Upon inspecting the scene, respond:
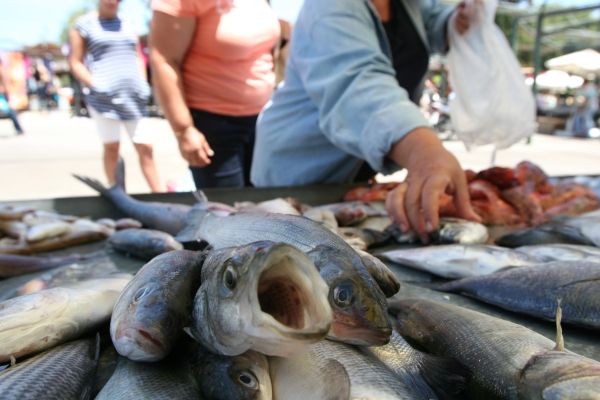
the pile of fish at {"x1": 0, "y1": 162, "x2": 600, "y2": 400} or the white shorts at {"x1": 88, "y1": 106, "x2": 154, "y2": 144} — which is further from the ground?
the pile of fish at {"x1": 0, "y1": 162, "x2": 600, "y2": 400}

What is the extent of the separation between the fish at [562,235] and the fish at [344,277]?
1.20 meters

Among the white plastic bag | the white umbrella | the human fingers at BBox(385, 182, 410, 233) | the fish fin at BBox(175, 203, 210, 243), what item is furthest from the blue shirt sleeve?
the white umbrella

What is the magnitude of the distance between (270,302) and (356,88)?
5.40ft

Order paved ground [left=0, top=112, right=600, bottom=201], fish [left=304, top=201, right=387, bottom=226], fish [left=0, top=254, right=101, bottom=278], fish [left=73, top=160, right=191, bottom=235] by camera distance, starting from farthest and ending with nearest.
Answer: paved ground [left=0, top=112, right=600, bottom=201] → fish [left=304, top=201, right=387, bottom=226] → fish [left=73, top=160, right=191, bottom=235] → fish [left=0, top=254, right=101, bottom=278]

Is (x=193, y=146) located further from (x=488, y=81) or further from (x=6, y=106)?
(x=6, y=106)

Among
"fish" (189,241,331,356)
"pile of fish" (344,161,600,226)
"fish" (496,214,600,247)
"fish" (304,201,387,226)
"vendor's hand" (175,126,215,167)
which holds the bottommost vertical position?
"pile of fish" (344,161,600,226)

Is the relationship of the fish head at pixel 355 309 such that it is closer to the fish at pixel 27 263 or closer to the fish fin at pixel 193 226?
the fish fin at pixel 193 226

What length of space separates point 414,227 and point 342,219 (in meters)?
0.47

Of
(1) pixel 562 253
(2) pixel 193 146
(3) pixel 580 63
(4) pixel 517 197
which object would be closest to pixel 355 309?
(1) pixel 562 253

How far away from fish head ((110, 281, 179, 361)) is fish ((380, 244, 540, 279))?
1172 millimetres

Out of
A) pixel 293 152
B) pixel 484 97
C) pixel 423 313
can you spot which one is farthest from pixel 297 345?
pixel 484 97

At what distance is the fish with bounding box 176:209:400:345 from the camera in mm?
963

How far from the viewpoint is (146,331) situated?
99 cm

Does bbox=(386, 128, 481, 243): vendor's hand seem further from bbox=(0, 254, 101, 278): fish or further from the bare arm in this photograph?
the bare arm
